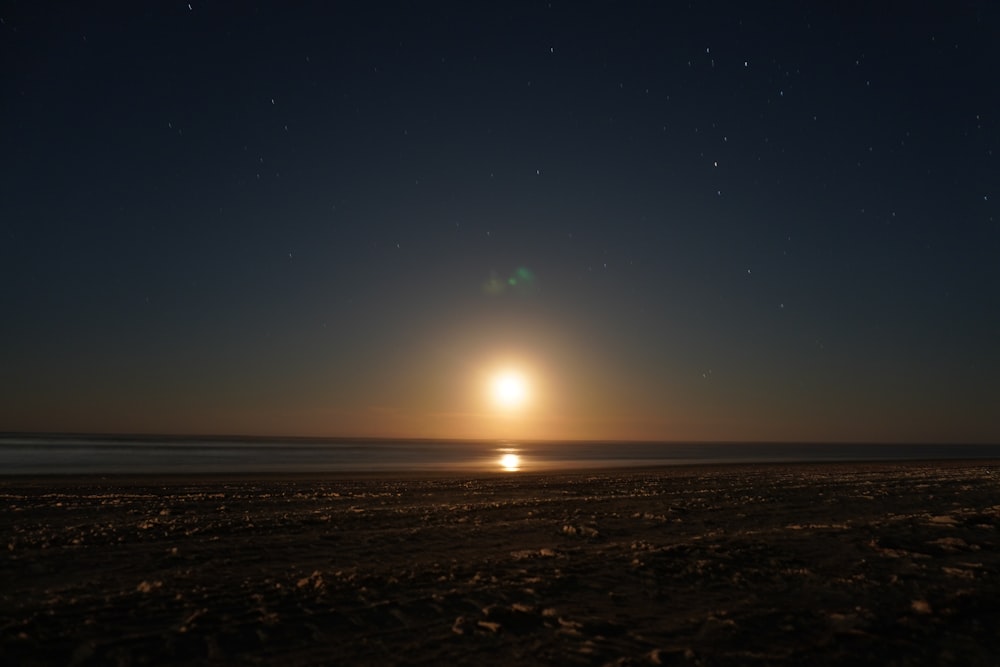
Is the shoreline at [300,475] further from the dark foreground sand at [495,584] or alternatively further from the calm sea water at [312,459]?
the dark foreground sand at [495,584]

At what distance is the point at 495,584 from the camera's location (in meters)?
8.70

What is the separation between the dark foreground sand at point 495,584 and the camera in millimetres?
6273

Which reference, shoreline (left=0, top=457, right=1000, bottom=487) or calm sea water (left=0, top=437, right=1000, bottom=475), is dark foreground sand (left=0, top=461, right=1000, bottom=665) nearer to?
shoreline (left=0, top=457, right=1000, bottom=487)

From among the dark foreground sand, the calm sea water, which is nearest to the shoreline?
the calm sea water

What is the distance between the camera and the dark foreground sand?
627 cm

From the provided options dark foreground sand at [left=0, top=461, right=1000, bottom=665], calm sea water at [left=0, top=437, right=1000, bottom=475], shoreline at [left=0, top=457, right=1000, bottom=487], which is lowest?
calm sea water at [left=0, top=437, right=1000, bottom=475]

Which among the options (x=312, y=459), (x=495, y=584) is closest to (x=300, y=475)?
(x=312, y=459)

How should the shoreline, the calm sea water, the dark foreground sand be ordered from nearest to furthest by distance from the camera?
the dark foreground sand, the shoreline, the calm sea water

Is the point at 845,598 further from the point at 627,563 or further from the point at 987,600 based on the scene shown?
the point at 627,563

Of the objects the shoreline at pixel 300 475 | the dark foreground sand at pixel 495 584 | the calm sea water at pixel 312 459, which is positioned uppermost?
the dark foreground sand at pixel 495 584

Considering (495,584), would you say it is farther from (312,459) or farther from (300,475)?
(312,459)

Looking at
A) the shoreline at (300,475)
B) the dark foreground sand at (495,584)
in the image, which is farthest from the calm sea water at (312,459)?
the dark foreground sand at (495,584)

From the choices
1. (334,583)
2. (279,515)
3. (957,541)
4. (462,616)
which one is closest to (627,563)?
(462,616)

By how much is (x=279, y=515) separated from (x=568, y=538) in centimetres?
737
